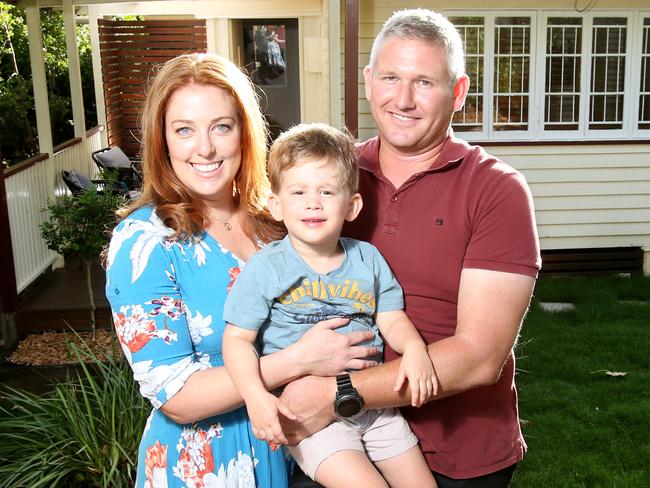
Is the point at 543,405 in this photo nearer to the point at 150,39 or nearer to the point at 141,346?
the point at 141,346

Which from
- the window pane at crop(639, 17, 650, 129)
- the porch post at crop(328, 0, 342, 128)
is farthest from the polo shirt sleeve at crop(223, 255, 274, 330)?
the window pane at crop(639, 17, 650, 129)

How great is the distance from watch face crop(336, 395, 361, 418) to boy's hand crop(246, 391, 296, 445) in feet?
0.46

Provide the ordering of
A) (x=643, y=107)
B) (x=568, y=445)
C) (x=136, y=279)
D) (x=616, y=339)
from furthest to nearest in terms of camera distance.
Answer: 1. (x=643, y=107)
2. (x=616, y=339)
3. (x=568, y=445)
4. (x=136, y=279)

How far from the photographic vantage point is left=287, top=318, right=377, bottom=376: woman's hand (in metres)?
2.10

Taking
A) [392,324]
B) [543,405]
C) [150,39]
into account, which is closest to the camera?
[392,324]

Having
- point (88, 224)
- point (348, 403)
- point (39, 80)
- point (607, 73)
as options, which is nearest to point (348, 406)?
point (348, 403)

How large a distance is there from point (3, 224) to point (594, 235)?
270 inches

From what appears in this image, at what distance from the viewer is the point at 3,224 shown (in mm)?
7578

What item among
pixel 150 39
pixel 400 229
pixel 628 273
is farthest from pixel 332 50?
pixel 150 39

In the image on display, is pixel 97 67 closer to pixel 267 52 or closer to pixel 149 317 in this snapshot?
pixel 267 52

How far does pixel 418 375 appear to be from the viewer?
2.09 metres

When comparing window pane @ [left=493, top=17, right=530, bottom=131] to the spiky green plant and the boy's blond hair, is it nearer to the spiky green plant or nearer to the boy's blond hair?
the spiky green plant

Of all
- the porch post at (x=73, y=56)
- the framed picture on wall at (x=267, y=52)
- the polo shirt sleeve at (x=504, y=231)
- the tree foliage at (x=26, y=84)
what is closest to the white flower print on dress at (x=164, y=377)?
the polo shirt sleeve at (x=504, y=231)

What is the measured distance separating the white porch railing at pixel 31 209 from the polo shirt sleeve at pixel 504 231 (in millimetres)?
6621
